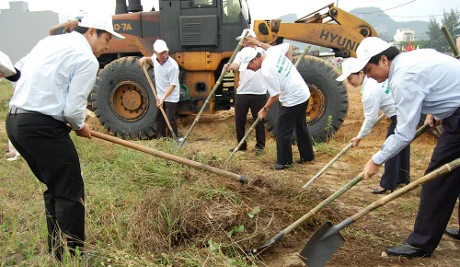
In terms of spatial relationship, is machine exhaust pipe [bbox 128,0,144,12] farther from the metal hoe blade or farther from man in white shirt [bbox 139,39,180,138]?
the metal hoe blade

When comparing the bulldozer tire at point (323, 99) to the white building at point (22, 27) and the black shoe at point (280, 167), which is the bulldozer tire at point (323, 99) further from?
the white building at point (22, 27)

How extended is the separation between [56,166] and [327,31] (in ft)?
16.8

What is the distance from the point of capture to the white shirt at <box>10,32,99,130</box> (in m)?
2.59

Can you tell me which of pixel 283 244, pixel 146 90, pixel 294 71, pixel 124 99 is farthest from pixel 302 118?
pixel 124 99

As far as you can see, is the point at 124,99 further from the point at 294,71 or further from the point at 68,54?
the point at 68,54

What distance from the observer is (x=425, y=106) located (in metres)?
2.80

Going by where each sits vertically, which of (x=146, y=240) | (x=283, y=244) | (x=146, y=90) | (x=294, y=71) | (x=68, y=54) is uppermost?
(x=68, y=54)

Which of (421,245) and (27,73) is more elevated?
(27,73)

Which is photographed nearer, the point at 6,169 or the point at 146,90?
the point at 6,169

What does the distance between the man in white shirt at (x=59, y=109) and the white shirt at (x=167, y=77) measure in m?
3.47

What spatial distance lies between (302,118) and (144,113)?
10.1 feet

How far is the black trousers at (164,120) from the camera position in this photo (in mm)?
6535

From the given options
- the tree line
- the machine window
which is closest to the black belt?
the machine window

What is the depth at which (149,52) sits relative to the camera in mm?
7391
